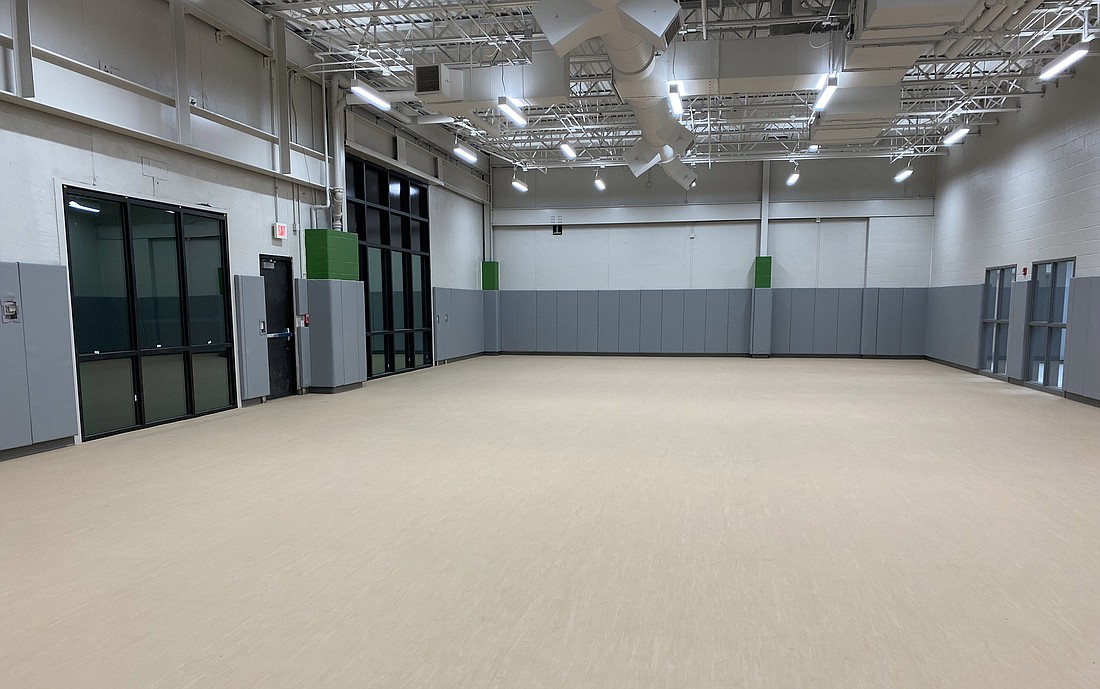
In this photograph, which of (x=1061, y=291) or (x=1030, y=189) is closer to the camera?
(x=1061, y=291)

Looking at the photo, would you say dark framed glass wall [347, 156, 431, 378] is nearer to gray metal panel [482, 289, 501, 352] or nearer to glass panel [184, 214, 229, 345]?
glass panel [184, 214, 229, 345]

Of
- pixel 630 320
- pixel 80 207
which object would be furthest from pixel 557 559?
pixel 630 320

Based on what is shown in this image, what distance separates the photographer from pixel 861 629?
2.82m

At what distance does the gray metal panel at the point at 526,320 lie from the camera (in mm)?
18453

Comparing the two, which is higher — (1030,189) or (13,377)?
(1030,189)

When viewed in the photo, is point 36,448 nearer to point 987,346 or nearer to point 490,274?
point 490,274

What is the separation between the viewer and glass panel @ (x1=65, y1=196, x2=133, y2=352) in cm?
666

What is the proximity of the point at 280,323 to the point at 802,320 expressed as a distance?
1373 centimetres

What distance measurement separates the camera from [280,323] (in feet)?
32.3

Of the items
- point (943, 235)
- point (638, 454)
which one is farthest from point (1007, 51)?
point (638, 454)

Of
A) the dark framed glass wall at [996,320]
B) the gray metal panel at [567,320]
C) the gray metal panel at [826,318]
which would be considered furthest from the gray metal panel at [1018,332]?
the gray metal panel at [567,320]

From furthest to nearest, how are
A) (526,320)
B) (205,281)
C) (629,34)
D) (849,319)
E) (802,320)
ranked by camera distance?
(526,320) → (802,320) → (849,319) → (205,281) → (629,34)

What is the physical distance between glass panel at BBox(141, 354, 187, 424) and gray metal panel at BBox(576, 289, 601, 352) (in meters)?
11.7

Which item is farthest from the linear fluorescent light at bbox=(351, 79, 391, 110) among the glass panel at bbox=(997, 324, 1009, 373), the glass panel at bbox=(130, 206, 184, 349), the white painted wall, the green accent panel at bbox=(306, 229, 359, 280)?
the glass panel at bbox=(997, 324, 1009, 373)
